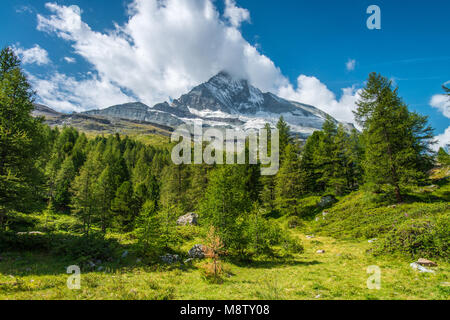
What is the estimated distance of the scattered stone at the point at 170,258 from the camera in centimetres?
1878

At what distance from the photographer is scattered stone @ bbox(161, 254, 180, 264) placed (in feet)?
61.6

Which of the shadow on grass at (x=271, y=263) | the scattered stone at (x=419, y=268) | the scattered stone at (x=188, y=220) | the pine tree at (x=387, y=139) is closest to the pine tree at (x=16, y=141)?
the shadow on grass at (x=271, y=263)

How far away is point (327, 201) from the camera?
34312mm

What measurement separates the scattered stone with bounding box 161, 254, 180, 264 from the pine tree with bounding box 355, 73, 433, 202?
81.2 ft

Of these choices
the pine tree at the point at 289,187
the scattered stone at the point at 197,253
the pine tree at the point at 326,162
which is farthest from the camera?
the pine tree at the point at 326,162

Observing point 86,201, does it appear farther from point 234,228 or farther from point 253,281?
point 253,281

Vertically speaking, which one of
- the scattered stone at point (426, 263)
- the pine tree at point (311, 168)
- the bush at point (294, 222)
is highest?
the pine tree at point (311, 168)

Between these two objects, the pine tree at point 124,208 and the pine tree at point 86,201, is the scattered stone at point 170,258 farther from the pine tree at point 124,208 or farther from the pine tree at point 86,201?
the pine tree at point 124,208

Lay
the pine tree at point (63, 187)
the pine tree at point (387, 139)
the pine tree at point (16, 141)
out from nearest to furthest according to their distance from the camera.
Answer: the pine tree at point (16, 141), the pine tree at point (387, 139), the pine tree at point (63, 187)

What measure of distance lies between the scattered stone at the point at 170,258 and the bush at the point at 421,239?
17.0m

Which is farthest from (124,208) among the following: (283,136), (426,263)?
(426,263)

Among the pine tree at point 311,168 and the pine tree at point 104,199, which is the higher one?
the pine tree at point 311,168

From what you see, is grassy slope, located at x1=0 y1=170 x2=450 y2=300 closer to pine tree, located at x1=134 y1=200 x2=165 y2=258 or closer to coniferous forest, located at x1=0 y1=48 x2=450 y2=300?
coniferous forest, located at x1=0 y1=48 x2=450 y2=300
